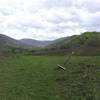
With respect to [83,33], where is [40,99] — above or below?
below

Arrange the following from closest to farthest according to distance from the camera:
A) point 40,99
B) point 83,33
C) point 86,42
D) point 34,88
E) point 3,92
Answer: point 40,99, point 3,92, point 34,88, point 86,42, point 83,33

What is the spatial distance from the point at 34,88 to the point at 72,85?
8.15 ft

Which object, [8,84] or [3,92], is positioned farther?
[8,84]

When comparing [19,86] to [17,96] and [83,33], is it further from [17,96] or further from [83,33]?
[83,33]

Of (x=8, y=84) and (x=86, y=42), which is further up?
(x=86, y=42)

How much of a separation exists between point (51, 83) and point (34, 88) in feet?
6.77

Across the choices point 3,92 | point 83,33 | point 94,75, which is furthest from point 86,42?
point 3,92

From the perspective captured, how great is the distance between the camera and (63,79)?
20000 millimetres

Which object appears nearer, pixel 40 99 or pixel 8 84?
pixel 40 99

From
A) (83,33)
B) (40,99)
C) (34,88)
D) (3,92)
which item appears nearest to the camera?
(40,99)

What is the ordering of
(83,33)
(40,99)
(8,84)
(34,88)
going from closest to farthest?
(40,99) → (34,88) → (8,84) → (83,33)

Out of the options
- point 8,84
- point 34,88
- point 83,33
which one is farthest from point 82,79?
point 83,33

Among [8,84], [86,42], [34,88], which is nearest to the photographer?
[34,88]

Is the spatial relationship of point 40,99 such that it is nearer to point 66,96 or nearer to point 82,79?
point 66,96
